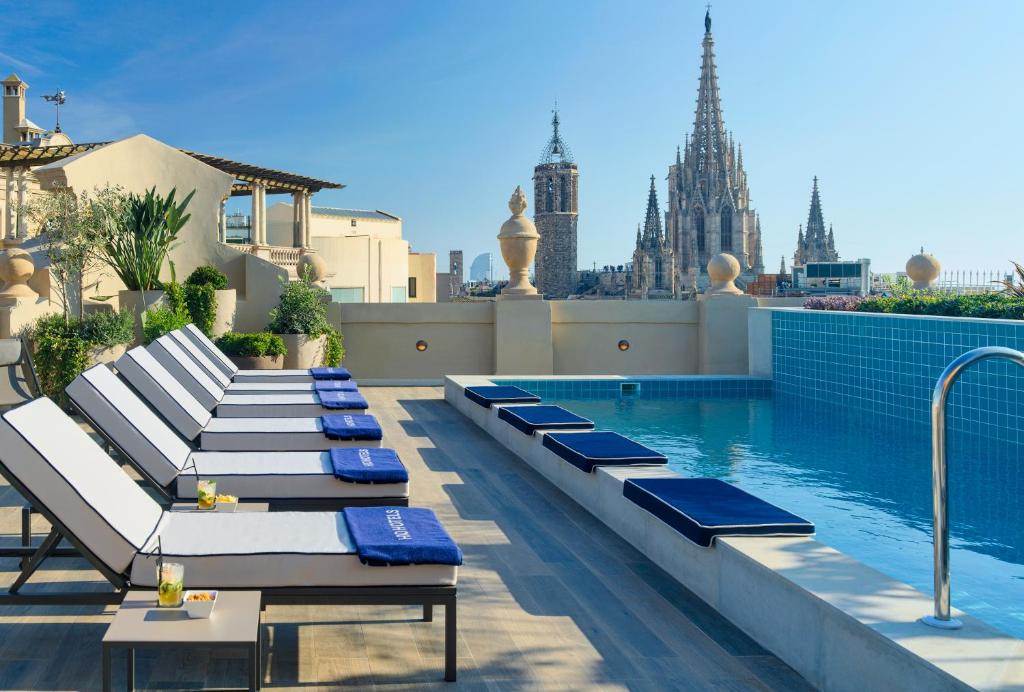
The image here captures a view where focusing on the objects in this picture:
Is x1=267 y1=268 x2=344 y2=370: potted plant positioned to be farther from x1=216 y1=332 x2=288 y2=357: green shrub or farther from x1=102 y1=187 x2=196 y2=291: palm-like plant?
x1=102 y1=187 x2=196 y2=291: palm-like plant

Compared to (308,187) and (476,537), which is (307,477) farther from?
(308,187)

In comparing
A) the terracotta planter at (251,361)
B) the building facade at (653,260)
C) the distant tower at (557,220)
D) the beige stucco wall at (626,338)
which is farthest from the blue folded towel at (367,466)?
the distant tower at (557,220)

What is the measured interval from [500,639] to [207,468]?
6.23 ft

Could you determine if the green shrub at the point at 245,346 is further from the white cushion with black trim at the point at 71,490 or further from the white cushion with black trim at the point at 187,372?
the white cushion with black trim at the point at 71,490

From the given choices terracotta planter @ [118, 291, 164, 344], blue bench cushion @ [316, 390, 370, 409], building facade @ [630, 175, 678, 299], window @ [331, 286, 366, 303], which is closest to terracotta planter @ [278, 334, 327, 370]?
terracotta planter @ [118, 291, 164, 344]

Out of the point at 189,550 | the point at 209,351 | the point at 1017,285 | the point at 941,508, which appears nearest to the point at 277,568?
the point at 189,550

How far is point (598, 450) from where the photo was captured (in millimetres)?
6480

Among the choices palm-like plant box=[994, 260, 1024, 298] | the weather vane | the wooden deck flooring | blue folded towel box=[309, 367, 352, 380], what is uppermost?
the weather vane

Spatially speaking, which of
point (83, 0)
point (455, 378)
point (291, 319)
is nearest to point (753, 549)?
point (455, 378)

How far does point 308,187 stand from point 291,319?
19330 mm

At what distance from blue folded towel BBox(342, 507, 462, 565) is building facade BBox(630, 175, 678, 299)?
104583 mm

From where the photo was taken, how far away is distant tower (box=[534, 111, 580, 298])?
128 m

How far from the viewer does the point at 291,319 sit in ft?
45.9

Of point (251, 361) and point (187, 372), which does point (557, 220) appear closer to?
point (251, 361)
